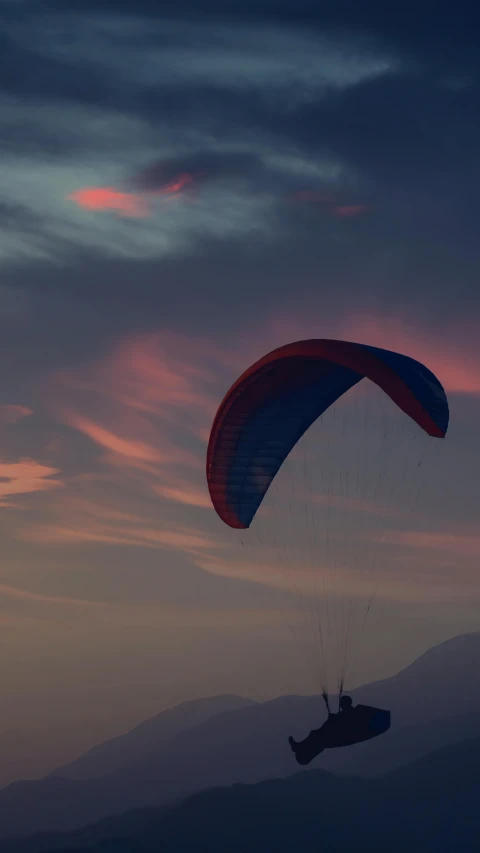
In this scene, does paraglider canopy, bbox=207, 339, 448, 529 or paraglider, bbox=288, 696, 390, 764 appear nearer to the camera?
paraglider, bbox=288, 696, 390, 764

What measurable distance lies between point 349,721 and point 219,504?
10.2 m

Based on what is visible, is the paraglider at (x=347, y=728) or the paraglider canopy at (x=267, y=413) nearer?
the paraglider at (x=347, y=728)

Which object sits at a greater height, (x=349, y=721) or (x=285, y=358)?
(x=285, y=358)

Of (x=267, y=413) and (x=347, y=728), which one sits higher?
(x=267, y=413)

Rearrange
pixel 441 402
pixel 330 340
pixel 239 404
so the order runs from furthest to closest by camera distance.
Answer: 1. pixel 239 404
2. pixel 330 340
3. pixel 441 402

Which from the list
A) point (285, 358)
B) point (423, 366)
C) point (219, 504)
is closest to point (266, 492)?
point (219, 504)

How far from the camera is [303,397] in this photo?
48375 millimetres

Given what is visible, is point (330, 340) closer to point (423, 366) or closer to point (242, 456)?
point (423, 366)

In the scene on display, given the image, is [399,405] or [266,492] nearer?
[399,405]

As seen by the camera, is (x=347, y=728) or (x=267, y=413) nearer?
(x=347, y=728)

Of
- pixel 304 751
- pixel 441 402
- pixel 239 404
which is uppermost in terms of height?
pixel 239 404

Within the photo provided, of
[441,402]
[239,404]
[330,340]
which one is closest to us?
[441,402]

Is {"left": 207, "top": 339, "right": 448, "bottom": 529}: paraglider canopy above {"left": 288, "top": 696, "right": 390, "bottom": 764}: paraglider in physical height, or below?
above

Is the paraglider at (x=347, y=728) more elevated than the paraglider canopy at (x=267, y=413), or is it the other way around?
the paraglider canopy at (x=267, y=413)
